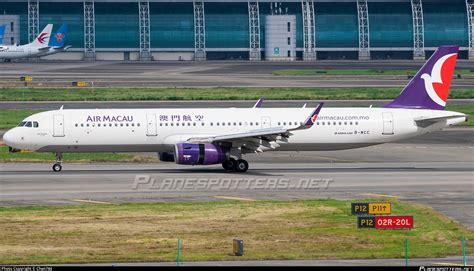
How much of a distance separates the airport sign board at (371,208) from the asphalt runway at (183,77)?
86123 millimetres

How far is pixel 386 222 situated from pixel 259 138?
1972 cm

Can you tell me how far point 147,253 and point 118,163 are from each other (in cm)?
2972

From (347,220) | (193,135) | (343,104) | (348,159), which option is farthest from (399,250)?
(343,104)

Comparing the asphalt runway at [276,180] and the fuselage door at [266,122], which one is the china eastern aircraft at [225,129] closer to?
the fuselage door at [266,122]

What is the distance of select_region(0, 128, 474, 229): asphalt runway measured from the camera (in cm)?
4928

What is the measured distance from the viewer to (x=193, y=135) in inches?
2375

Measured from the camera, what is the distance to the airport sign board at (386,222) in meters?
40.2

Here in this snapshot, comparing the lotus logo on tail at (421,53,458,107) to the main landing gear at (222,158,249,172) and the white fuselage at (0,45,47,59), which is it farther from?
the white fuselage at (0,45,47,59)

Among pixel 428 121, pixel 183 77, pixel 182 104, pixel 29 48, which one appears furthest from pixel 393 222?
pixel 29 48

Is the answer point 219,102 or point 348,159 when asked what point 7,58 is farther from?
point 348,159

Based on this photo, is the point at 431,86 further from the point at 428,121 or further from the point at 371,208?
the point at 371,208

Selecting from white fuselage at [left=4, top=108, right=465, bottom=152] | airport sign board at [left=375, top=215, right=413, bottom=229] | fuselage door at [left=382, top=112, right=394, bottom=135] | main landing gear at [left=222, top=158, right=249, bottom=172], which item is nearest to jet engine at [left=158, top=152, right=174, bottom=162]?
white fuselage at [left=4, top=108, right=465, bottom=152]

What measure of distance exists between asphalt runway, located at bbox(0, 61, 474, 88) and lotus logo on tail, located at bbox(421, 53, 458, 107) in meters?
A: 64.2

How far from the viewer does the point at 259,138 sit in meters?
59.3
